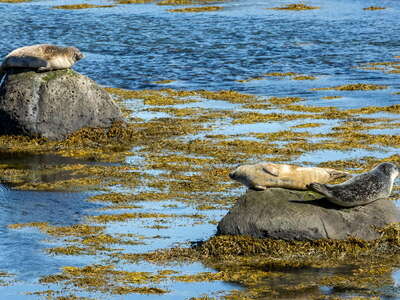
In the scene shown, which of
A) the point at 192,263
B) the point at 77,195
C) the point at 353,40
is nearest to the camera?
the point at 192,263

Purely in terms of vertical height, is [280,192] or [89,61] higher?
[280,192]

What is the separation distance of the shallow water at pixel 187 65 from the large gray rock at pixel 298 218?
27.0 inches

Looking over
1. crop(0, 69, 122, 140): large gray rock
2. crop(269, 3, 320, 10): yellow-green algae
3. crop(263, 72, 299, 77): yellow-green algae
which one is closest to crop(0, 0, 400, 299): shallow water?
crop(263, 72, 299, 77): yellow-green algae

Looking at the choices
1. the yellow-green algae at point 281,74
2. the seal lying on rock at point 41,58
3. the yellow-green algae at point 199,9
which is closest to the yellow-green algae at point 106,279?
the seal lying on rock at point 41,58

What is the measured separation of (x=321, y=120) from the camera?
20828 mm

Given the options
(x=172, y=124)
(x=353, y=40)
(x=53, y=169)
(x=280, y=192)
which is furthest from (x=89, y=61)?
(x=280, y=192)

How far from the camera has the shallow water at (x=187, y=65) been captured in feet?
38.9

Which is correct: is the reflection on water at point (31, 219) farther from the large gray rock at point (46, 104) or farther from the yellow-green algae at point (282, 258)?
the large gray rock at point (46, 104)

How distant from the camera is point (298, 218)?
1172 cm

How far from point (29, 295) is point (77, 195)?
4625 millimetres

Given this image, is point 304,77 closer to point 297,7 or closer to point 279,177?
point 279,177

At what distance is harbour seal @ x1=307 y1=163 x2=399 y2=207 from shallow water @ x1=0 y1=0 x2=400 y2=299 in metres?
1.29

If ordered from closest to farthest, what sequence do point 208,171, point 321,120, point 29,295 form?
point 29,295
point 208,171
point 321,120

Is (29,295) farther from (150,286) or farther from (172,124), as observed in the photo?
(172,124)
